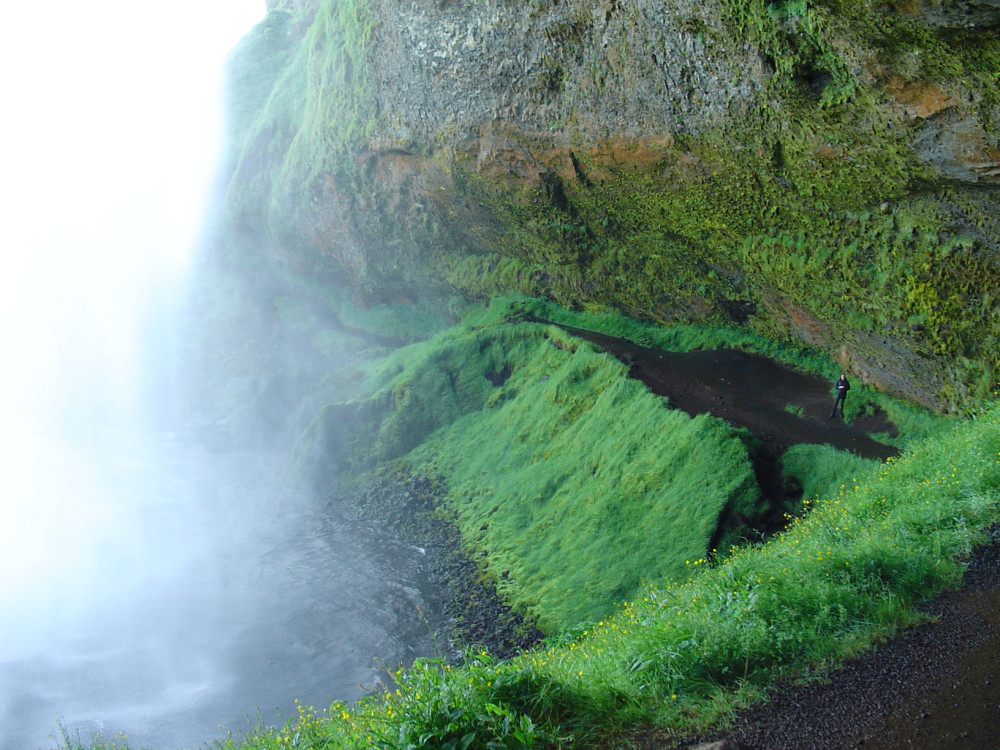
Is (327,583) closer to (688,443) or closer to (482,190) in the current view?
(688,443)

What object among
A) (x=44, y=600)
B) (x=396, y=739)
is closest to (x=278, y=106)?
(x=44, y=600)

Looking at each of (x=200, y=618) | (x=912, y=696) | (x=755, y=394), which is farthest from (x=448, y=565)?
(x=912, y=696)

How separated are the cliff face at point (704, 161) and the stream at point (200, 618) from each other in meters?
11.4

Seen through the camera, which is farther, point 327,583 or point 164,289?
point 164,289

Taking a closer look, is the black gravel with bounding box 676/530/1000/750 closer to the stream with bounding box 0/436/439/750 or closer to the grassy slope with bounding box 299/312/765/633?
the stream with bounding box 0/436/439/750

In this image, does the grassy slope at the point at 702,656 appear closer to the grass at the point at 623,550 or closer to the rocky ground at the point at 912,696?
the grass at the point at 623,550

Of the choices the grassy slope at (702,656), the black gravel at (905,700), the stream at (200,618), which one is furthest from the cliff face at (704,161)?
the stream at (200,618)

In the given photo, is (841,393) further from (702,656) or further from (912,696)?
(702,656)

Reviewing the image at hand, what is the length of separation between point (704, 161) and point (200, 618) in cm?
1757

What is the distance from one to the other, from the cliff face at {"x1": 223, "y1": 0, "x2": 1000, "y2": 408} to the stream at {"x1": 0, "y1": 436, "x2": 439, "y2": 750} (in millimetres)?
11353

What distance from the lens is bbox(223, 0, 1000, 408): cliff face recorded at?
11344 mm

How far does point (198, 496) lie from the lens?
2922 centimetres

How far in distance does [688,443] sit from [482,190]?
13170 millimetres

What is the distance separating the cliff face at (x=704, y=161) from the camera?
11.3m
